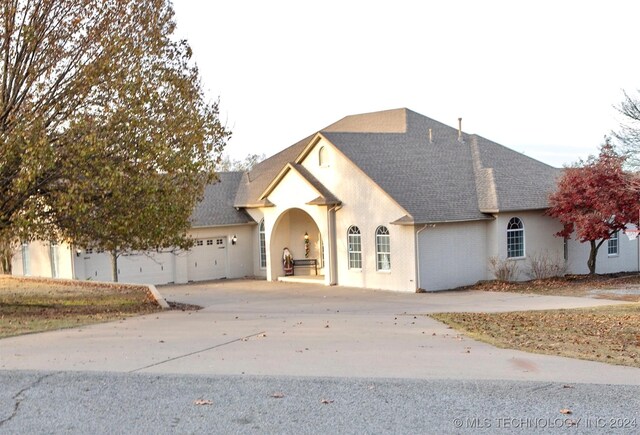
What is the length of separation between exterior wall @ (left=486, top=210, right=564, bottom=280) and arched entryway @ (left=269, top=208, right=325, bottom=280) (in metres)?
8.44

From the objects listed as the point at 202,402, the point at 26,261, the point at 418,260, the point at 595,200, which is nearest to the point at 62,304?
the point at 418,260

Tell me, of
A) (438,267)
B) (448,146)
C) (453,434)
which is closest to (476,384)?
(453,434)

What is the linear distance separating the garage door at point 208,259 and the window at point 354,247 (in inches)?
364

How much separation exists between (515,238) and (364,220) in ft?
20.6

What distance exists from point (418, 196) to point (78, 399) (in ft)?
73.1

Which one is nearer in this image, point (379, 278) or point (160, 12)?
point (160, 12)

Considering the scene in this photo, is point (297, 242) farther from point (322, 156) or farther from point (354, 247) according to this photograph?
point (354, 247)

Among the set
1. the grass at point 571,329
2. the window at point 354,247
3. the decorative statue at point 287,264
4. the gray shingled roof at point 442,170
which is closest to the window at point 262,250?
the gray shingled roof at point 442,170

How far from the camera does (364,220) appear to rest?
31.0 m

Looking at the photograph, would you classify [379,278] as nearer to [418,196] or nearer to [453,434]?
[418,196]

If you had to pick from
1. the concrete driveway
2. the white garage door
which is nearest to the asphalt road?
the concrete driveway

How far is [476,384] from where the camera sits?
388 inches

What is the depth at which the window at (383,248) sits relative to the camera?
30.1m

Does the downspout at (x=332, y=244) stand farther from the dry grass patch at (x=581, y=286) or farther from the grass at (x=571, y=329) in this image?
the grass at (x=571, y=329)
